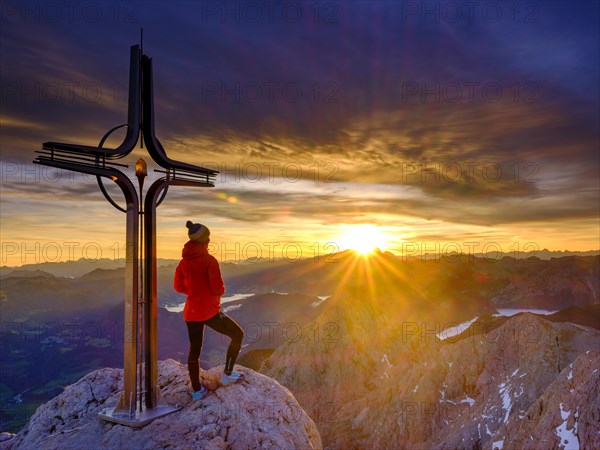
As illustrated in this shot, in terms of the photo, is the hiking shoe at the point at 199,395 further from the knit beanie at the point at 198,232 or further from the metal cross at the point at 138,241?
the knit beanie at the point at 198,232

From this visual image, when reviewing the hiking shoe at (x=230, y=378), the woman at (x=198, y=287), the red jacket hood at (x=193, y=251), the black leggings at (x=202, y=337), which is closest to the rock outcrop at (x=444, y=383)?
the hiking shoe at (x=230, y=378)

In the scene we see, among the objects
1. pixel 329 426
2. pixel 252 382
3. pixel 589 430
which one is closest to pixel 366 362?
pixel 329 426

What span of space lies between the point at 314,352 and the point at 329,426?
16.8 metres

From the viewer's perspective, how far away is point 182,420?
7.94 metres

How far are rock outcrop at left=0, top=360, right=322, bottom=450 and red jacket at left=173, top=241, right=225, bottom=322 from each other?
5.70 feet

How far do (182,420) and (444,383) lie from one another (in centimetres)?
6340

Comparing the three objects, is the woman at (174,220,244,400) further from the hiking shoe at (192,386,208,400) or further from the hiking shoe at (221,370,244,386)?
the hiking shoe at (221,370,244,386)

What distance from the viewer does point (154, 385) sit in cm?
833

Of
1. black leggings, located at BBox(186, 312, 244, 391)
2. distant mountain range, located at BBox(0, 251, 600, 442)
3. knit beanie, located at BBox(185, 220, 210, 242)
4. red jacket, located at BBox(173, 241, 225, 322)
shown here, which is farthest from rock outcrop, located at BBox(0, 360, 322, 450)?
distant mountain range, located at BBox(0, 251, 600, 442)

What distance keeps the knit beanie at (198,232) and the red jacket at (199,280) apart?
0.39 feet

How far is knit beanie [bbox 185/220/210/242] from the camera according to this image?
8258 millimetres

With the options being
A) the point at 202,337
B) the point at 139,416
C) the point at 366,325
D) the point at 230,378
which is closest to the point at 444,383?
the point at 366,325

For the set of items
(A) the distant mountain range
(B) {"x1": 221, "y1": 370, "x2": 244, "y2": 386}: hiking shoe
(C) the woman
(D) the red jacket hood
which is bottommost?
(A) the distant mountain range

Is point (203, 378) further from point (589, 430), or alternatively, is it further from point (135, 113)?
point (589, 430)
